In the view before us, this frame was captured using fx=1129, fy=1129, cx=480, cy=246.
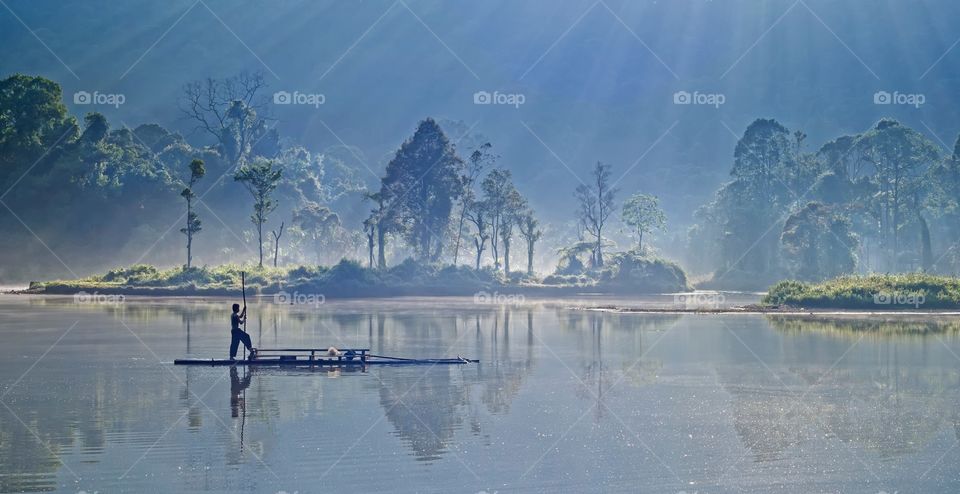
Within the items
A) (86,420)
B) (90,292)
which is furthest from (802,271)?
(86,420)

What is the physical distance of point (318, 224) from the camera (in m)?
145

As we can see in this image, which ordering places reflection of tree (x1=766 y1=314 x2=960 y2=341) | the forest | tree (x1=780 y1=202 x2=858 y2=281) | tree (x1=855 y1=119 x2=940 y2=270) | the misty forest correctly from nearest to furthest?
1. the misty forest
2. reflection of tree (x1=766 y1=314 x2=960 y2=341)
3. tree (x1=780 y1=202 x2=858 y2=281)
4. the forest
5. tree (x1=855 y1=119 x2=940 y2=270)

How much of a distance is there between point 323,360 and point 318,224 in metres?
107

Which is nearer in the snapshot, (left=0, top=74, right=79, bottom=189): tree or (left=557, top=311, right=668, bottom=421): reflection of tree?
(left=557, top=311, right=668, bottom=421): reflection of tree

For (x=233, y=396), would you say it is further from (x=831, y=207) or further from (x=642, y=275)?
(x=831, y=207)

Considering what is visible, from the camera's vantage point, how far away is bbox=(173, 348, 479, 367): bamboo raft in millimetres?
38812

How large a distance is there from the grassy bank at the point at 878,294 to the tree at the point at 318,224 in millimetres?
79629

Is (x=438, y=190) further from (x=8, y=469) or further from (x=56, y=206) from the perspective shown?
(x=8, y=469)

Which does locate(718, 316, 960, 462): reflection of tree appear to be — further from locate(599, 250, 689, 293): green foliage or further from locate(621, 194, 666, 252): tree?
locate(621, 194, 666, 252): tree

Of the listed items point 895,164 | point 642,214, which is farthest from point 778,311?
point 895,164

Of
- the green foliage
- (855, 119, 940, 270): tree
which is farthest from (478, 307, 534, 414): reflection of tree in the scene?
(855, 119, 940, 270): tree

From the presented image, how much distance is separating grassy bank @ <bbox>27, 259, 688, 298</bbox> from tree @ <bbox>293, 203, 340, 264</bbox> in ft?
114

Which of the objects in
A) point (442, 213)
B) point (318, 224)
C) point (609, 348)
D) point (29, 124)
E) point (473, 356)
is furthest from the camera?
point (318, 224)

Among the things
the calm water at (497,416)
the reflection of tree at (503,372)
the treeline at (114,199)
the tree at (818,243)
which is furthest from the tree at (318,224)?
the calm water at (497,416)
